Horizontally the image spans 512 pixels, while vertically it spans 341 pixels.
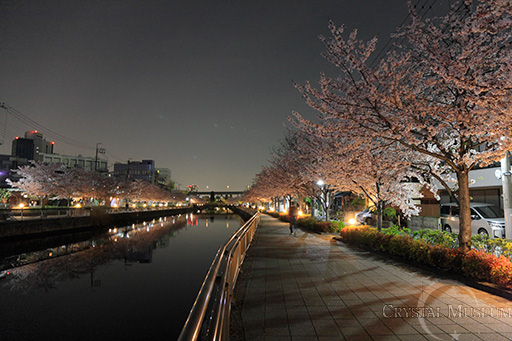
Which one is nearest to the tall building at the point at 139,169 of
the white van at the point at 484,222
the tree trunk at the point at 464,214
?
the white van at the point at 484,222

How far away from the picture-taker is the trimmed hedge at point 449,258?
657 centimetres

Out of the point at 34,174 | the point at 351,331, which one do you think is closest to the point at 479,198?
the point at 351,331

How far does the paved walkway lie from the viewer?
14.9 ft

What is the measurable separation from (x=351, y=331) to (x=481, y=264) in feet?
14.6

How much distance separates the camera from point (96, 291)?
11203mm

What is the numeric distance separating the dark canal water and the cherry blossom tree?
25.6 feet

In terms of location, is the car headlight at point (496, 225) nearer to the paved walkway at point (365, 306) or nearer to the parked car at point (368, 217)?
the paved walkway at point (365, 306)

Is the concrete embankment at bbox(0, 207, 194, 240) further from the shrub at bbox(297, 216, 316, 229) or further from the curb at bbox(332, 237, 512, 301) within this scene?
the curb at bbox(332, 237, 512, 301)

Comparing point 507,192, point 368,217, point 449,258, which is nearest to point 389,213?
point 368,217

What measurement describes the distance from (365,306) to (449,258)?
3.82 meters

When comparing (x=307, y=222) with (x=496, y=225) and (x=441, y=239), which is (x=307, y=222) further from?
(x=441, y=239)

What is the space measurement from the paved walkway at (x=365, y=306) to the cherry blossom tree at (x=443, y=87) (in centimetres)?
264

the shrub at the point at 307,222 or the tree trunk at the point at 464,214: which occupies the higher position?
the tree trunk at the point at 464,214

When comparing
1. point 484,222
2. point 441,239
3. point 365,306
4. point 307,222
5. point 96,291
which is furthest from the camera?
point 307,222
